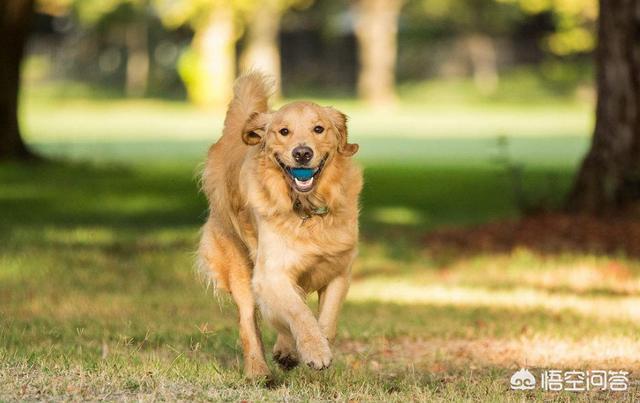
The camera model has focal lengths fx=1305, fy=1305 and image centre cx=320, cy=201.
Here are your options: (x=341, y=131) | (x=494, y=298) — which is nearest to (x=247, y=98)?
(x=341, y=131)

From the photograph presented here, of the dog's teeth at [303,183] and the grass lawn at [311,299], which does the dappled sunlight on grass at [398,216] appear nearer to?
the grass lawn at [311,299]

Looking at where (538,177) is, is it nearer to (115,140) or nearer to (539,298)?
(539,298)

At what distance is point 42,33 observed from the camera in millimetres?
77375

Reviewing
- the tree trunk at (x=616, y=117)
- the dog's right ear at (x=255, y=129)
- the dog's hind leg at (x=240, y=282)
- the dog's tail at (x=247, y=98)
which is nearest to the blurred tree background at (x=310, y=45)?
the tree trunk at (x=616, y=117)

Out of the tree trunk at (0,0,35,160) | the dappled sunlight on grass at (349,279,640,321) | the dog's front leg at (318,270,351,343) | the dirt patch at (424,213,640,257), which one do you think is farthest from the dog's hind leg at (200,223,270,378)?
the tree trunk at (0,0,35,160)

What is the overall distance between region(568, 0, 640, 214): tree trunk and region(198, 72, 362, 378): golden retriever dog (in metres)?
7.70

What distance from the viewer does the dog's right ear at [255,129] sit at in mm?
6879

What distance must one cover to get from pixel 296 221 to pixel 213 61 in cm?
5379

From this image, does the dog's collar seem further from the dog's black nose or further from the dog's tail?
the dog's tail

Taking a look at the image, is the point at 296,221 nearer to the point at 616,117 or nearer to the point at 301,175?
the point at 301,175

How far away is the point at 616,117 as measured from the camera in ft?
46.5

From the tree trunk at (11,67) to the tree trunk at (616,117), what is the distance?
11103 millimetres

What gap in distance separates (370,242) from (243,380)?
8361mm

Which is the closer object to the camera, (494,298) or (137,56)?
(494,298)
